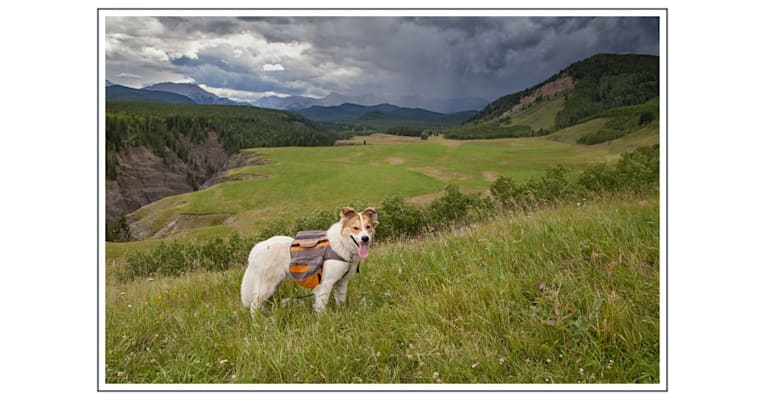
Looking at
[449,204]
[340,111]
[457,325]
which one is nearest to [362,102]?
[340,111]

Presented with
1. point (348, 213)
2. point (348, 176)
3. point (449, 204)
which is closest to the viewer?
point (348, 213)

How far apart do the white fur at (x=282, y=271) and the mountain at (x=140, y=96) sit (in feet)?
8.45

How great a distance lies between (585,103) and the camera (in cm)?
1017

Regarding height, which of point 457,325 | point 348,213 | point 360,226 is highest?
point 348,213

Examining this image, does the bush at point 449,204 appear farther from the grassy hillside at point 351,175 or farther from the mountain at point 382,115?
the mountain at point 382,115

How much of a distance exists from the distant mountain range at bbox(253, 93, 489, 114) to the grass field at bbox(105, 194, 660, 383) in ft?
10.8

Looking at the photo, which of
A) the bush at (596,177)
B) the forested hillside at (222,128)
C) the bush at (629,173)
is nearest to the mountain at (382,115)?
the forested hillside at (222,128)

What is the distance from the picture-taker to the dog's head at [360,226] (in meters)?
3.41

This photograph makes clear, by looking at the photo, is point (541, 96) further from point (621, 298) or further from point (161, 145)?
point (161, 145)

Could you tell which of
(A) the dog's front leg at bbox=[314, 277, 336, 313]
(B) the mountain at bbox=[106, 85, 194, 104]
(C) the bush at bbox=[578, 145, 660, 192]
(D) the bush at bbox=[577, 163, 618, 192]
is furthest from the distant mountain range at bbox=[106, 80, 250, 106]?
(D) the bush at bbox=[577, 163, 618, 192]

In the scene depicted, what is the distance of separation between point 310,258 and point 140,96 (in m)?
4.45

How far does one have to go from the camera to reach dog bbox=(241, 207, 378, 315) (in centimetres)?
359

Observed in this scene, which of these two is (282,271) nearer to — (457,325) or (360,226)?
(360,226)

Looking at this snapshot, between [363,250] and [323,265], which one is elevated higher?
[363,250]
